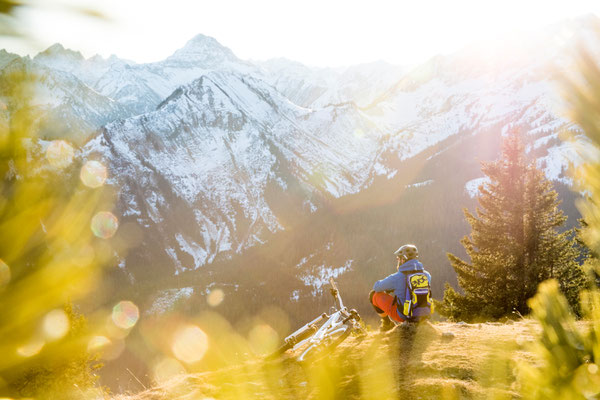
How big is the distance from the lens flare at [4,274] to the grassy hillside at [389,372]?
6.85m

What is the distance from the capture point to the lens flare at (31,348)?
13.6 meters

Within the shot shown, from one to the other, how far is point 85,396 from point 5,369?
4.18 meters

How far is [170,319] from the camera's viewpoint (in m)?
195

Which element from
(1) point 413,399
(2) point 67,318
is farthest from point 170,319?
(1) point 413,399

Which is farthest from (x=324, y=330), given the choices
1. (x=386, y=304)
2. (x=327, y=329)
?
(x=386, y=304)

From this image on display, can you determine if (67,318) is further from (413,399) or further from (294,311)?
(294,311)

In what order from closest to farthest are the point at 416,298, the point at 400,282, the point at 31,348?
the point at 416,298 < the point at 400,282 < the point at 31,348

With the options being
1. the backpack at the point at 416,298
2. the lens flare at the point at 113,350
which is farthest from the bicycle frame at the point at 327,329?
the lens flare at the point at 113,350

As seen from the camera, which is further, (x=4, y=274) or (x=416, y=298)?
(x=4, y=274)

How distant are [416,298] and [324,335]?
279 centimetres

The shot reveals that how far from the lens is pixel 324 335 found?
10109 mm

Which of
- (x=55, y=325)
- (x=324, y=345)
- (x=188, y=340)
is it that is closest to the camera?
(x=324, y=345)

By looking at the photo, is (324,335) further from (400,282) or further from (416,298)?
(416,298)

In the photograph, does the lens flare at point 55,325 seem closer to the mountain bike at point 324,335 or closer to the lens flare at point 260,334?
the mountain bike at point 324,335
